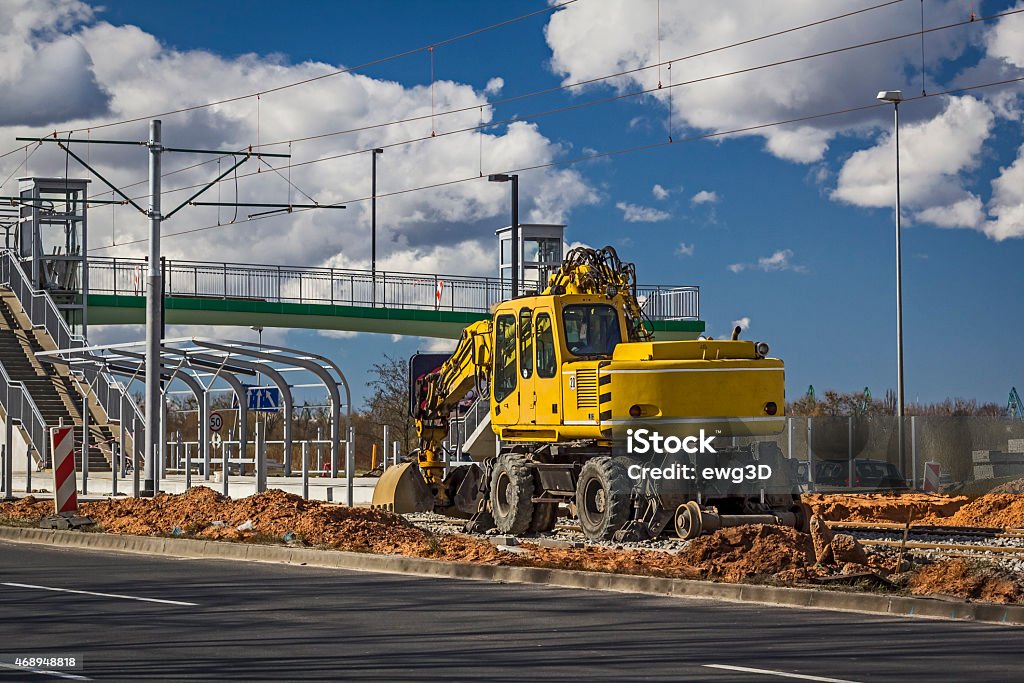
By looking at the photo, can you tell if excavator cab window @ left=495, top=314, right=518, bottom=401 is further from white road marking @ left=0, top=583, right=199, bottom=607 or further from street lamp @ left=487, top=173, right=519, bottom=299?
street lamp @ left=487, top=173, right=519, bottom=299

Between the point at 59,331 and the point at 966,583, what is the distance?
38.0 meters

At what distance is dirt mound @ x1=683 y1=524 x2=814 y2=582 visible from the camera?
15820 millimetres

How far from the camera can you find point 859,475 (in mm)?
38531

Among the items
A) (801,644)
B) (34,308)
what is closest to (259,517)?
(801,644)

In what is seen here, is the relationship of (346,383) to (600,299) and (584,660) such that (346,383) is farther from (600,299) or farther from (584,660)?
(584,660)

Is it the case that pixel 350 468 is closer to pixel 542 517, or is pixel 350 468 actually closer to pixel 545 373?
pixel 542 517

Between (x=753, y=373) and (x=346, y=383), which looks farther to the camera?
(x=346, y=383)

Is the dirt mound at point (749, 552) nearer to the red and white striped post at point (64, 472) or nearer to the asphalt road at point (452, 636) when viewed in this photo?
the asphalt road at point (452, 636)

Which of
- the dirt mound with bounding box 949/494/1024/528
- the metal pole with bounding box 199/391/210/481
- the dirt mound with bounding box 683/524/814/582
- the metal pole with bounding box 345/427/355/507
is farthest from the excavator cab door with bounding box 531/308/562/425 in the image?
the metal pole with bounding box 199/391/210/481

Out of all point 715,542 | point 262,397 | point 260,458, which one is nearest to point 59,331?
point 262,397

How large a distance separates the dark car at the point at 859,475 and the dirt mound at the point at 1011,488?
9.60 feet

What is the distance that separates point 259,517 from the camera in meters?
22.3

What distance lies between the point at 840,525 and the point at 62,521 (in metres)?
12.8

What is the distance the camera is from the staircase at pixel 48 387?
4500 cm
